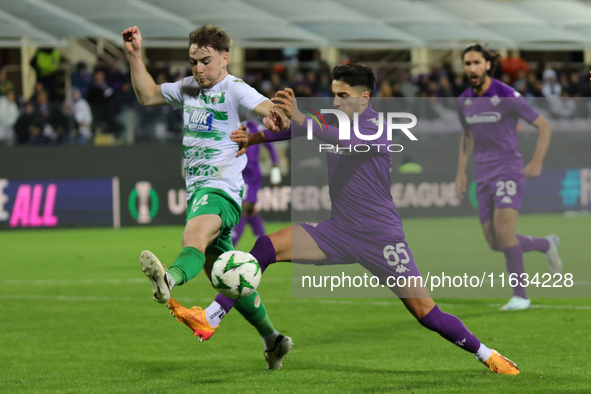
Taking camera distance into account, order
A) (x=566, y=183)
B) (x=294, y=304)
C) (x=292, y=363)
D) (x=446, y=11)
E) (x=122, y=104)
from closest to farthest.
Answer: (x=292, y=363)
(x=294, y=304)
(x=122, y=104)
(x=566, y=183)
(x=446, y=11)

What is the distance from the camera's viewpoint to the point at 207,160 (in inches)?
273

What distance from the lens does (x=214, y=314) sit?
21.0 feet

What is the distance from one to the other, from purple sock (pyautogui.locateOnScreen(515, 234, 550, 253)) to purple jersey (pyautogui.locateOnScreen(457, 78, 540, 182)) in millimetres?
823

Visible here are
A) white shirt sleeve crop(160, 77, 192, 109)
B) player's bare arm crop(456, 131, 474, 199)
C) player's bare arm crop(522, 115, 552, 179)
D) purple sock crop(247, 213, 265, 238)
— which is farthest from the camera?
purple sock crop(247, 213, 265, 238)

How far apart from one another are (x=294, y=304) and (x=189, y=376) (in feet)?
12.9

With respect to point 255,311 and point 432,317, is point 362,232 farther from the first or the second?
point 255,311

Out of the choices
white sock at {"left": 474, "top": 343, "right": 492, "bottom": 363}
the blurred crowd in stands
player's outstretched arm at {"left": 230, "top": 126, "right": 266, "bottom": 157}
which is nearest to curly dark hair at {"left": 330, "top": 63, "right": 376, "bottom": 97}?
player's outstretched arm at {"left": 230, "top": 126, "right": 266, "bottom": 157}

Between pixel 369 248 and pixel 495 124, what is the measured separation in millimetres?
3835

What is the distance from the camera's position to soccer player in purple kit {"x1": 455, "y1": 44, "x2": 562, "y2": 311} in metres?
9.80

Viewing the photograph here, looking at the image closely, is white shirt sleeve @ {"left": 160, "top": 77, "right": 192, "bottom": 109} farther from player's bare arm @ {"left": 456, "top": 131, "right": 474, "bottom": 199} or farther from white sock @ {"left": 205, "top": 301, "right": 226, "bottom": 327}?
player's bare arm @ {"left": 456, "top": 131, "right": 474, "bottom": 199}

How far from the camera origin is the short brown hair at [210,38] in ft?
22.5

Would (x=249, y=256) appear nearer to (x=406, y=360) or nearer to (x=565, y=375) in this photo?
(x=406, y=360)

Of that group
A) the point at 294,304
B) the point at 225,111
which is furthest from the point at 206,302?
the point at 225,111

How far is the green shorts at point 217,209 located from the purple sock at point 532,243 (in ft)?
14.2
